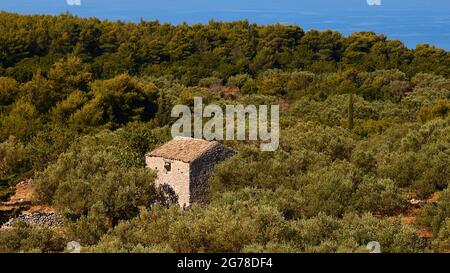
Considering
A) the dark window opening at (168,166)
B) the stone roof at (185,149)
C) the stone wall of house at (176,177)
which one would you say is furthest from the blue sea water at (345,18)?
the dark window opening at (168,166)

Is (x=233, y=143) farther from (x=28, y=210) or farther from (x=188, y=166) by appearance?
(x=28, y=210)

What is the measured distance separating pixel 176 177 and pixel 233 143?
245 inches

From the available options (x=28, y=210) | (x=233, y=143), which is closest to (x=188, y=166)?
(x=233, y=143)

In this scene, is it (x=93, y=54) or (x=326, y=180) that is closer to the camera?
(x=326, y=180)

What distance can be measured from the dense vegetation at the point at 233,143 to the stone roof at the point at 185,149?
0.98 m

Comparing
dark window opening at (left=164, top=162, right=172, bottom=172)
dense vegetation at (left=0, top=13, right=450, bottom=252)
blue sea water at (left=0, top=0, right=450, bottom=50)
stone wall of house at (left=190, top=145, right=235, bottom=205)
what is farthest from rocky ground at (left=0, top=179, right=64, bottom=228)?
blue sea water at (left=0, top=0, right=450, bottom=50)

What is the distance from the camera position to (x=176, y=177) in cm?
2181

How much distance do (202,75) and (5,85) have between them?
2656 cm

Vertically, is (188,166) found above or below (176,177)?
above

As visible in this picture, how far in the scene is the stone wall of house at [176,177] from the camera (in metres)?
21.4

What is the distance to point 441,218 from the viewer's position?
17000 mm
